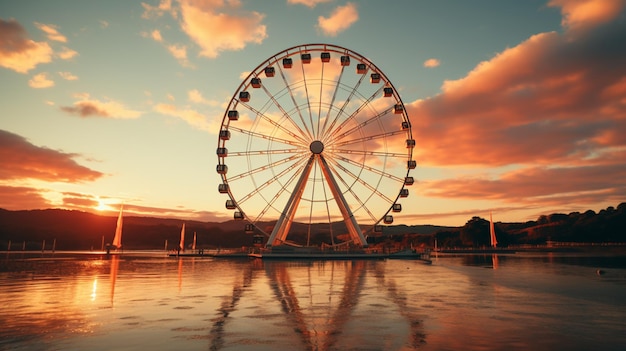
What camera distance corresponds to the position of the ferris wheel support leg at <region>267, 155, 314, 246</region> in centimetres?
4722

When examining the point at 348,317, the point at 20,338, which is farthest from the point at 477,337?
the point at 20,338

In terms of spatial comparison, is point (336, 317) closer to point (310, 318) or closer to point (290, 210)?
point (310, 318)

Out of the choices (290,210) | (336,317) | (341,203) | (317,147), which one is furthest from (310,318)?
(317,147)

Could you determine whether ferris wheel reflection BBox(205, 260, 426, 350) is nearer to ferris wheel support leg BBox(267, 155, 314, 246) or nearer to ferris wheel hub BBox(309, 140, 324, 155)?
ferris wheel support leg BBox(267, 155, 314, 246)

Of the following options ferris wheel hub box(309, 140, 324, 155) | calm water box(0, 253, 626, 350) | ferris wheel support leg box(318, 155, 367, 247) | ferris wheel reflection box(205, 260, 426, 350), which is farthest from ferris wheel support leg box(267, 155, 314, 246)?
calm water box(0, 253, 626, 350)

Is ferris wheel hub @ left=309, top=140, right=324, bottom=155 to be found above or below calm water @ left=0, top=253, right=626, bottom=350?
above

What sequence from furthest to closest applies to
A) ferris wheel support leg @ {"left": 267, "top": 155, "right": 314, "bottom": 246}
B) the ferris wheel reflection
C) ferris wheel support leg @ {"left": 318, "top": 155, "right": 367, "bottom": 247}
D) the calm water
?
ferris wheel support leg @ {"left": 318, "top": 155, "right": 367, "bottom": 247} < ferris wheel support leg @ {"left": 267, "top": 155, "right": 314, "bottom": 246} < the ferris wheel reflection < the calm water

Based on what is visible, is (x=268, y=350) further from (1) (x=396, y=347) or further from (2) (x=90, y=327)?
(2) (x=90, y=327)

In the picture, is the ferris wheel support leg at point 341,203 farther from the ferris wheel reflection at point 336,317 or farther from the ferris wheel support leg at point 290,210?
the ferris wheel reflection at point 336,317

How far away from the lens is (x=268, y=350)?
26.5ft

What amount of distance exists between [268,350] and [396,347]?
2.45 metres

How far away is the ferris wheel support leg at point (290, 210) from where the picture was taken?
47.2 meters

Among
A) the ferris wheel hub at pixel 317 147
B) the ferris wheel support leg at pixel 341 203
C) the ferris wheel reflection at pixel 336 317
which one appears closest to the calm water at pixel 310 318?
the ferris wheel reflection at pixel 336 317

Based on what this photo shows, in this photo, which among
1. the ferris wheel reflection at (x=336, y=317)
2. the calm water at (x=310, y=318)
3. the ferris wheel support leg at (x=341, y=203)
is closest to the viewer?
the calm water at (x=310, y=318)
